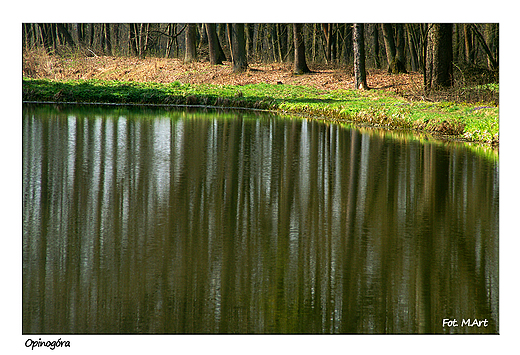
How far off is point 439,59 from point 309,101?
5.72 metres

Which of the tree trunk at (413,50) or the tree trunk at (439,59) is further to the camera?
the tree trunk at (413,50)

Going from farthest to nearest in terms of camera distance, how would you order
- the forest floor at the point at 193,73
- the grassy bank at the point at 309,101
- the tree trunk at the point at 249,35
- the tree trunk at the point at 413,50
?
the tree trunk at the point at 249,35 → the tree trunk at the point at 413,50 → the forest floor at the point at 193,73 → the grassy bank at the point at 309,101

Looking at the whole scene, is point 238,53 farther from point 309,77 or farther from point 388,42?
point 388,42

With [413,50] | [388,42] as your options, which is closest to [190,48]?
[388,42]

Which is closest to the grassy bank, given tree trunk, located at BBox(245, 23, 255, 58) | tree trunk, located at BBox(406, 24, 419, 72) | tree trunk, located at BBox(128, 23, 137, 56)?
tree trunk, located at BBox(406, 24, 419, 72)

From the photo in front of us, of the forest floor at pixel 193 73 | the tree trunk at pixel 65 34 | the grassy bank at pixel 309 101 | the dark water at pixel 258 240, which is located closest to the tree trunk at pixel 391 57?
the forest floor at pixel 193 73

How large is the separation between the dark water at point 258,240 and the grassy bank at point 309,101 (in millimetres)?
3114

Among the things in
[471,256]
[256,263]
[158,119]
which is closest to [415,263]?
[471,256]

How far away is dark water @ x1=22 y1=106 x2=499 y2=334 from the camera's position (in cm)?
546

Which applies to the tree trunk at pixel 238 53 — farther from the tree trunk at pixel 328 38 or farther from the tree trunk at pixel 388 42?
the tree trunk at pixel 388 42

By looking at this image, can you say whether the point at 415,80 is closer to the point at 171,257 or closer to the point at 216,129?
the point at 216,129

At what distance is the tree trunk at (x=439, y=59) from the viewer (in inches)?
965

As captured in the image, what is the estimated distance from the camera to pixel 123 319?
5.26 meters

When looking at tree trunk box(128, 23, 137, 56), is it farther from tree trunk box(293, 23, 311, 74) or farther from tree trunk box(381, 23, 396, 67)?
tree trunk box(381, 23, 396, 67)
